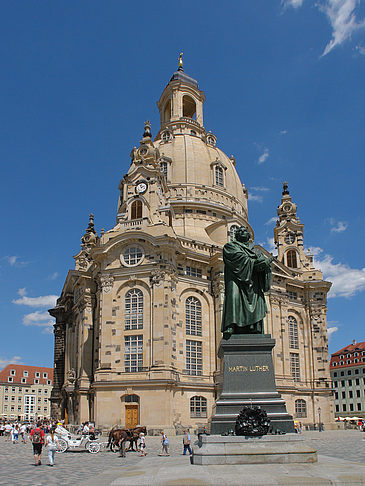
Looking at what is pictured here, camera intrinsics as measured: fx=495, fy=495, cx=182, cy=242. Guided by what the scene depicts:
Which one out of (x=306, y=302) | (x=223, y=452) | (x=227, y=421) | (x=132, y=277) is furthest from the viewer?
(x=306, y=302)

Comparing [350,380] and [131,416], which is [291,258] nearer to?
[131,416]

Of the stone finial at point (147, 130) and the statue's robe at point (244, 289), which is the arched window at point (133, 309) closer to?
the stone finial at point (147, 130)

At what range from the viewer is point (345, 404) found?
102000 mm

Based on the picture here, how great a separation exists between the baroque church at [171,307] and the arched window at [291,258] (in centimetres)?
14

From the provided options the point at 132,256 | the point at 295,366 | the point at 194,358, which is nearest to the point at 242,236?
the point at 132,256

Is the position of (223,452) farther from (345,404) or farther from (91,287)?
(345,404)

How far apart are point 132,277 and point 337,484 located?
135ft

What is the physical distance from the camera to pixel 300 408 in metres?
60.0

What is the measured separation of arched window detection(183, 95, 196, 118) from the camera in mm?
85713

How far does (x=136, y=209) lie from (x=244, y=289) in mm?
39679

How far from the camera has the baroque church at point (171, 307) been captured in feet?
158

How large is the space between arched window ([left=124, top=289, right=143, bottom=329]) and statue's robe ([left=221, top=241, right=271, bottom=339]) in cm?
3413

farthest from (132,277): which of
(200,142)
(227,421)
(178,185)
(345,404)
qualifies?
(345,404)

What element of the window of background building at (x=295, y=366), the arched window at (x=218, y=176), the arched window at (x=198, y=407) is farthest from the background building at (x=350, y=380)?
the arched window at (x=198, y=407)
